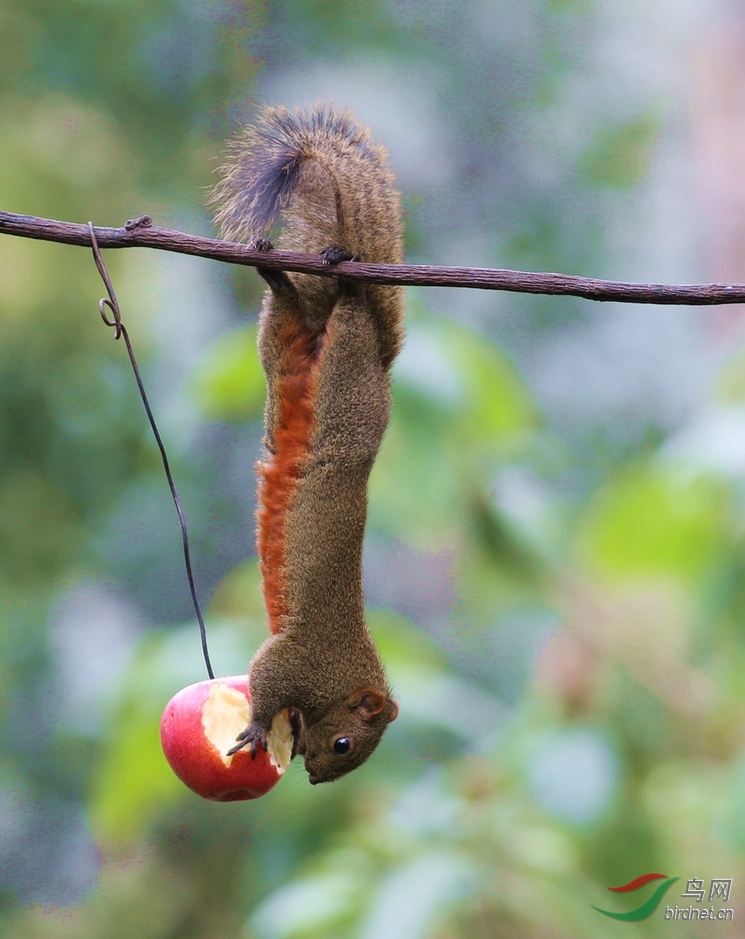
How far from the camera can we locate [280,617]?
2246mm

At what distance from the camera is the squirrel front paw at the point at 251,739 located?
1.78m

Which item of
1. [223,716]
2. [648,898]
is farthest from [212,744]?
[648,898]

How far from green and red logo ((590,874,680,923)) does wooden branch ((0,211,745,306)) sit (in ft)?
5.11

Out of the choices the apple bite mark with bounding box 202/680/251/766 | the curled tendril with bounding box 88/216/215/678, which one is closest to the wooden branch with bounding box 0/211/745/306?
the curled tendril with bounding box 88/216/215/678

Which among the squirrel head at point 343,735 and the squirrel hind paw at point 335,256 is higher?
the squirrel hind paw at point 335,256

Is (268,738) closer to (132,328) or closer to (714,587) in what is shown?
(714,587)

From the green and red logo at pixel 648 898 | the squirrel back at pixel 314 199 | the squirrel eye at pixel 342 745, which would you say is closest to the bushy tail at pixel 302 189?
the squirrel back at pixel 314 199

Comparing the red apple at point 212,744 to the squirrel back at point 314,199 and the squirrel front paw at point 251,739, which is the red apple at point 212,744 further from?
the squirrel back at point 314,199

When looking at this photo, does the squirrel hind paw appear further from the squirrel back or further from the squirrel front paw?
the squirrel front paw

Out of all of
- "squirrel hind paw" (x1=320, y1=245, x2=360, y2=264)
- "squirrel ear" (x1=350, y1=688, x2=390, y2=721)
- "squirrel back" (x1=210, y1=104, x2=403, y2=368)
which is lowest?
"squirrel ear" (x1=350, y1=688, x2=390, y2=721)

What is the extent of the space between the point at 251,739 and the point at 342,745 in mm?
460

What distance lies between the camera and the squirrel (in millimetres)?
2131

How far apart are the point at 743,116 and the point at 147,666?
16.9 ft

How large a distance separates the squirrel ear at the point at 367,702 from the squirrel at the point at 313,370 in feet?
0.23
